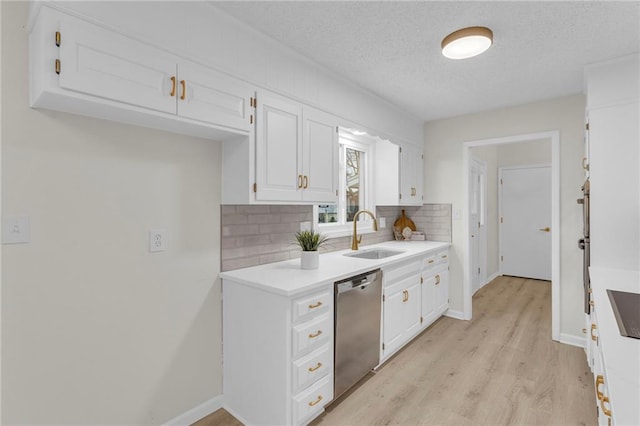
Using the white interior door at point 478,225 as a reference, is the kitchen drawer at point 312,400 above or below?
below

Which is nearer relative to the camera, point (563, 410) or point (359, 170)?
point (563, 410)

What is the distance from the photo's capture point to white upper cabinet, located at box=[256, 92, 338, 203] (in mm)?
1963

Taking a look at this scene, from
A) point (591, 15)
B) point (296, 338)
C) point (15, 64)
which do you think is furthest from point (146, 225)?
point (591, 15)

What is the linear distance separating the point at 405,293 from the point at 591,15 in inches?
88.2

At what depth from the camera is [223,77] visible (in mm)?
1764

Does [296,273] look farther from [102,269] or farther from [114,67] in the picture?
[114,67]

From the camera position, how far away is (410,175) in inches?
146

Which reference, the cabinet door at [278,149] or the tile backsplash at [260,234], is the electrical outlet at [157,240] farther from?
the cabinet door at [278,149]

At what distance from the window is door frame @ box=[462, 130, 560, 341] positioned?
113cm

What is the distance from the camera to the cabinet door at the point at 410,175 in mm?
3570

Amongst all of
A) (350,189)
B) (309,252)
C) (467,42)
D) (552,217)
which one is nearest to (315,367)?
(309,252)

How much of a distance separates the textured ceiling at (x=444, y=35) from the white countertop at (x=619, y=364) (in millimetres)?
1593

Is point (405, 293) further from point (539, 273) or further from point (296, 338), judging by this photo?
point (539, 273)

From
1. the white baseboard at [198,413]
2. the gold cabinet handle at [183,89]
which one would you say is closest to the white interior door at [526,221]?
the white baseboard at [198,413]
